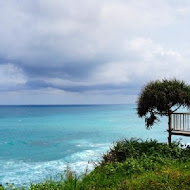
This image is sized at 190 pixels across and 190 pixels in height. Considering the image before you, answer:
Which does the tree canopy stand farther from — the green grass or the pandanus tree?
the green grass

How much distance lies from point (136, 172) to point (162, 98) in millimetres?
5400

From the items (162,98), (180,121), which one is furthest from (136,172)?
(180,121)

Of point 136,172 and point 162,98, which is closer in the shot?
point 136,172

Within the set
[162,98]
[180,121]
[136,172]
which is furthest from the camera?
[180,121]

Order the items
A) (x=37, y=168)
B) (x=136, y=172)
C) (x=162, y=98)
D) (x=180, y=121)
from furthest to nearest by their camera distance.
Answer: (x=37, y=168) < (x=180, y=121) < (x=162, y=98) < (x=136, y=172)

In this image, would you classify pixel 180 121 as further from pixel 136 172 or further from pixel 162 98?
pixel 136 172

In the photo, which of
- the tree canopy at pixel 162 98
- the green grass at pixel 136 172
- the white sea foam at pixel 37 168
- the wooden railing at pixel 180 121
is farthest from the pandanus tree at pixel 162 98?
the white sea foam at pixel 37 168

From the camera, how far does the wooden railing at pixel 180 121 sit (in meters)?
13.7

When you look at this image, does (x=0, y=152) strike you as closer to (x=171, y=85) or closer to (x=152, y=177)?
(x=171, y=85)

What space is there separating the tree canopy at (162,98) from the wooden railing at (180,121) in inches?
16.3

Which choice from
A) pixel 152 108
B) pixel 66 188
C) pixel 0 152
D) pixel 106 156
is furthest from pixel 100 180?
pixel 0 152

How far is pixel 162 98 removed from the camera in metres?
12.9

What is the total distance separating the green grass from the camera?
21.7 ft

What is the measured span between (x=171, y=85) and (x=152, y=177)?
7214 millimetres
